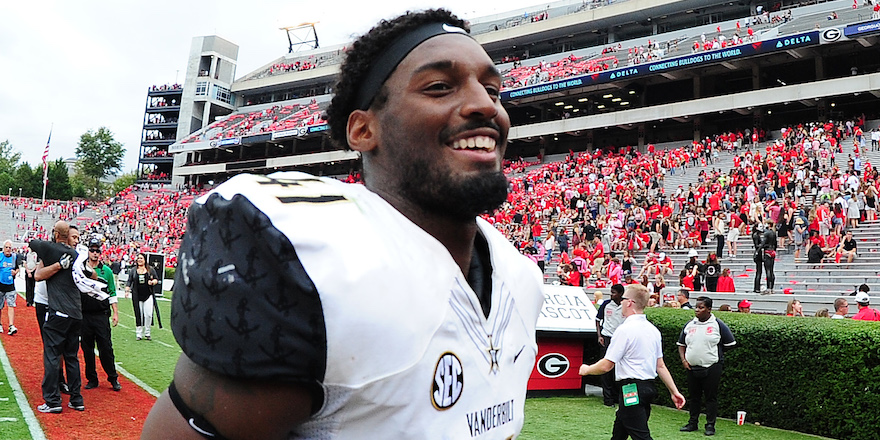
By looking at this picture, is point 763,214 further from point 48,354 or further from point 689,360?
point 48,354

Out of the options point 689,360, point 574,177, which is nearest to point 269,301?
point 689,360

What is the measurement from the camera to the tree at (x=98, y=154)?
87438 millimetres

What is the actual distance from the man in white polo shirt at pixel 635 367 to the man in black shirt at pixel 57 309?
18.0ft

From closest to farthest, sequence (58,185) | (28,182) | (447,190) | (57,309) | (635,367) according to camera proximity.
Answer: (447,190), (635,367), (57,309), (58,185), (28,182)

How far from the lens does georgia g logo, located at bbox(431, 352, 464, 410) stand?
1.21m

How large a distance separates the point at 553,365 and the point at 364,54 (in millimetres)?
10016

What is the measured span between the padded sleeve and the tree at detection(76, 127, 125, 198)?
3792 inches

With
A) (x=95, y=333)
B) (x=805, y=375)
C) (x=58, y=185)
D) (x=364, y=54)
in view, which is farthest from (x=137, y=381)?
(x=58, y=185)

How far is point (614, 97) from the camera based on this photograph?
132 feet

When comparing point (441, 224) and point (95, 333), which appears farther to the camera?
point (95, 333)

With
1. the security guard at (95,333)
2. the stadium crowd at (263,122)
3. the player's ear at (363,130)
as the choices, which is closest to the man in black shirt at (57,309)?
the security guard at (95,333)

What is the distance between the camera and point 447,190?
141 cm

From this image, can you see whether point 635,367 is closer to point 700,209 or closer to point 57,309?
point 57,309

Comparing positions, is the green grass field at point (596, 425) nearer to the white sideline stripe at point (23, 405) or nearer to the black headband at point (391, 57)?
the white sideline stripe at point (23, 405)
